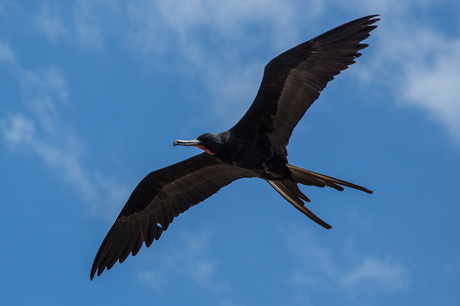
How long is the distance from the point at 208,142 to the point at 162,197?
1.52 metres

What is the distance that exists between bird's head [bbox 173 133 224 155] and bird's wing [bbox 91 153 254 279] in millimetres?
858

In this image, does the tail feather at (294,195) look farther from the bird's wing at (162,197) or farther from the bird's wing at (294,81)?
the bird's wing at (162,197)

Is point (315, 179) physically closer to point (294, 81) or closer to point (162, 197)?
point (294, 81)

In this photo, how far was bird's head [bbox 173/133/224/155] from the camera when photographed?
853cm

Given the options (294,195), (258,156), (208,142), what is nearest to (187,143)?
(208,142)

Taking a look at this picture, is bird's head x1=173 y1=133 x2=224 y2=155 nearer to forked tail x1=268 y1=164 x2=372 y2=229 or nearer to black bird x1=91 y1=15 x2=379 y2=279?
black bird x1=91 y1=15 x2=379 y2=279

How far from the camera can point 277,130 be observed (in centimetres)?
856

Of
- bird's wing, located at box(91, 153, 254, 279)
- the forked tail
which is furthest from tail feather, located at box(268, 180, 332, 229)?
bird's wing, located at box(91, 153, 254, 279)

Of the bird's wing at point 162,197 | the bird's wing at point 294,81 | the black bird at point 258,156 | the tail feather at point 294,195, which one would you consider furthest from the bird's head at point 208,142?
the tail feather at point 294,195

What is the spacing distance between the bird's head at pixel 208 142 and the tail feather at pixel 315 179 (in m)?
0.97

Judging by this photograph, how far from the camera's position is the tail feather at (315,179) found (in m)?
8.10

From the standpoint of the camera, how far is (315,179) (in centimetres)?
830

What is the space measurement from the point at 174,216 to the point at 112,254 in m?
1.05

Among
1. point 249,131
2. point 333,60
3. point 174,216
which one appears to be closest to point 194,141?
point 249,131
